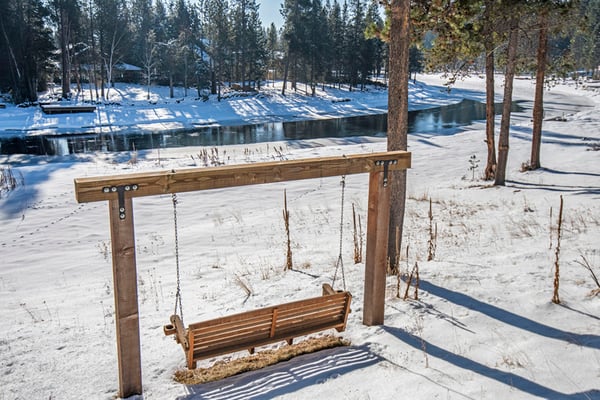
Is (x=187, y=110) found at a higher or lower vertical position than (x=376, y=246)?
higher

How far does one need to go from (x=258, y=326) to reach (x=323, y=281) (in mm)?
2485

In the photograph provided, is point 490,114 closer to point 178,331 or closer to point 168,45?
point 178,331

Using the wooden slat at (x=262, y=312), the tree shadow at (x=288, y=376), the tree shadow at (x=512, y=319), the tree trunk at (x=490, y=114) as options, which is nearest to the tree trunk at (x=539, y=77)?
the tree trunk at (x=490, y=114)

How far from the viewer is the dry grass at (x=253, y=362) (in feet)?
15.4

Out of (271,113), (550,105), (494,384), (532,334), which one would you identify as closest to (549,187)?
(532,334)

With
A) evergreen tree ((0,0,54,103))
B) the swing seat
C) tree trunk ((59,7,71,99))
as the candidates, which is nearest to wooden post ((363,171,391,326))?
the swing seat

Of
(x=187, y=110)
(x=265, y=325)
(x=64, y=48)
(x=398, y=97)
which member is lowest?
(x=265, y=325)

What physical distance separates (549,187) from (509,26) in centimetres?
472

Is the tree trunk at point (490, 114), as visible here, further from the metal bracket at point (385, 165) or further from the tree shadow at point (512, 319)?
the metal bracket at point (385, 165)

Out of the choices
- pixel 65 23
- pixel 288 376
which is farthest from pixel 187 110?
pixel 288 376

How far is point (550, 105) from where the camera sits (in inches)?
1875

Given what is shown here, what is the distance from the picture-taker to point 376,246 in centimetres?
536

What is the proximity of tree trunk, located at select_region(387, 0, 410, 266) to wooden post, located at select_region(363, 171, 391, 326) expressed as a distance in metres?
1.35

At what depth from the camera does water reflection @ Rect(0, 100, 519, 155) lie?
2879 centimetres
